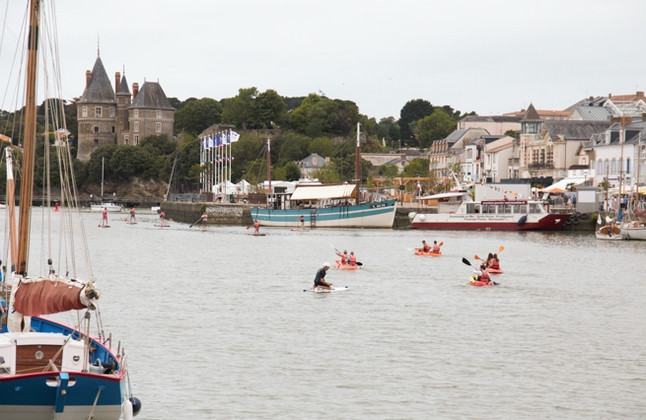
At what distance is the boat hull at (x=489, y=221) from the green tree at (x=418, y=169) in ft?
197

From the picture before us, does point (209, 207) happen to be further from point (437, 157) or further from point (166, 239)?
point (437, 157)

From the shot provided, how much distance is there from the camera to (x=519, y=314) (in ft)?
133

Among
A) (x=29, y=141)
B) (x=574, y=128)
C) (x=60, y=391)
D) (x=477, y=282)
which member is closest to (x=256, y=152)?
(x=574, y=128)

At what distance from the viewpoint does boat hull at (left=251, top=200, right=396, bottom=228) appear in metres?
99.9

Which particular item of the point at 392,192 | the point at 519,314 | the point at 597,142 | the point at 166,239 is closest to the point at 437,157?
the point at 392,192

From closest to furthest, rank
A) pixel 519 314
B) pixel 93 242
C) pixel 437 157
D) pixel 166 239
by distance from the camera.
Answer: pixel 519 314 < pixel 93 242 < pixel 166 239 < pixel 437 157

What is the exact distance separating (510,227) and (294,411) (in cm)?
7532

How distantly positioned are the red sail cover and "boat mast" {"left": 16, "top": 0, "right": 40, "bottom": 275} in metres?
1.18

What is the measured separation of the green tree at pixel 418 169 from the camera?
16125 centimetres

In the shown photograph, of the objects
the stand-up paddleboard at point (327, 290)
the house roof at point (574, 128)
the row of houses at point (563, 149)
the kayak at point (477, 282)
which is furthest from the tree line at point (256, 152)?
the stand-up paddleboard at point (327, 290)

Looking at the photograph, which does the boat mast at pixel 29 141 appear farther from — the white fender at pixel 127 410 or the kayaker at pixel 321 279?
the kayaker at pixel 321 279

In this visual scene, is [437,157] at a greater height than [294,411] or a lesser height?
greater

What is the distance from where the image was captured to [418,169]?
162m

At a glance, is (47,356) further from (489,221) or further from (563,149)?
(563,149)
